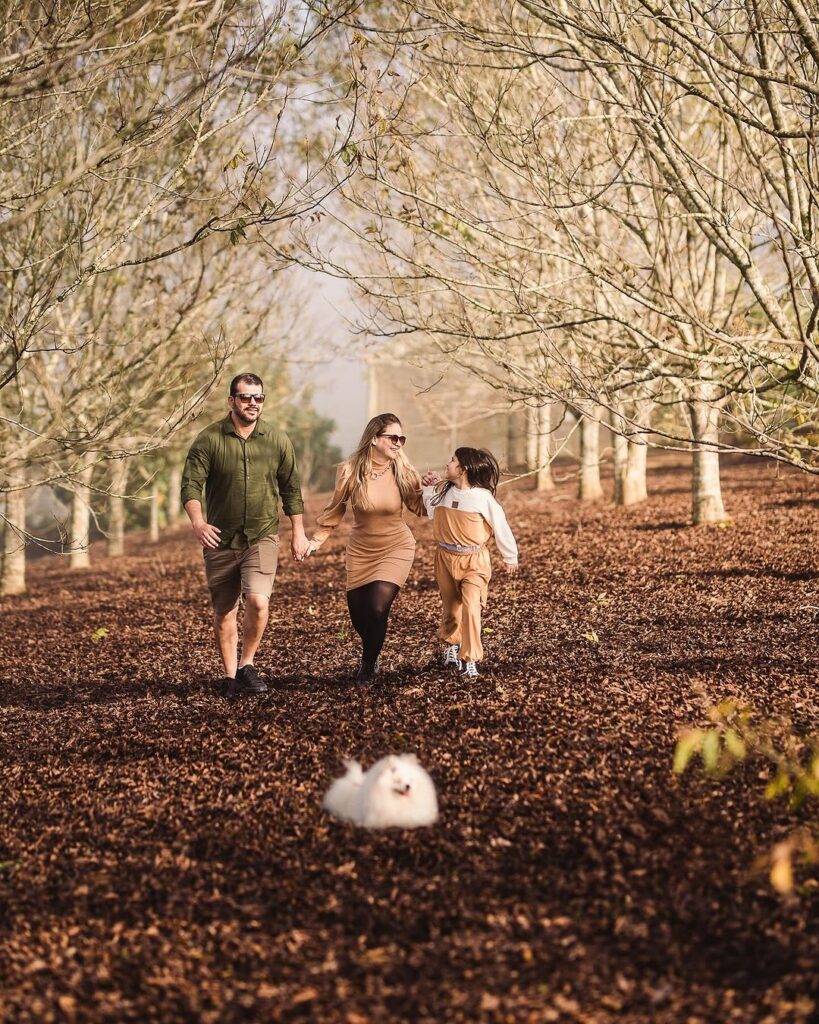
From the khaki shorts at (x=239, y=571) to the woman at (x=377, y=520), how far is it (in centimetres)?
39

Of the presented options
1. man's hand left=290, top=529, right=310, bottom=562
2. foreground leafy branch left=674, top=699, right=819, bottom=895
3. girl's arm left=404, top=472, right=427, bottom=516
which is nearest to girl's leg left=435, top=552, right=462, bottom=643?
girl's arm left=404, top=472, right=427, bottom=516

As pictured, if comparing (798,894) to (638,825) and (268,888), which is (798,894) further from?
(268,888)

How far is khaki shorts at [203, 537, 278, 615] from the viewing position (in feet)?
20.7

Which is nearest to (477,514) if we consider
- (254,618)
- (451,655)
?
(451,655)

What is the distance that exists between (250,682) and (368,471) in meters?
1.69

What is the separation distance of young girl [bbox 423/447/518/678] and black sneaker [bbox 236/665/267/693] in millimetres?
1401

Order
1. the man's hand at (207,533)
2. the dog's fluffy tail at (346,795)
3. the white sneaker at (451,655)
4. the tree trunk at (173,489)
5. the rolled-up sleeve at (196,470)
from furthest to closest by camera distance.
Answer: the tree trunk at (173,489), the white sneaker at (451,655), the rolled-up sleeve at (196,470), the man's hand at (207,533), the dog's fluffy tail at (346,795)

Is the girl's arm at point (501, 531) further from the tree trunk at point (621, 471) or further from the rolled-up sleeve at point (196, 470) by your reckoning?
the tree trunk at point (621, 471)

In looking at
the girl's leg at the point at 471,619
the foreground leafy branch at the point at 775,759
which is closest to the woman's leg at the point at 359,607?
the girl's leg at the point at 471,619

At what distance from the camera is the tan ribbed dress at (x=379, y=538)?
6355 millimetres

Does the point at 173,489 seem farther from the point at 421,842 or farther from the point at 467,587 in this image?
the point at 421,842

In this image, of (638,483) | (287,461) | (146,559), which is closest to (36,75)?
(287,461)

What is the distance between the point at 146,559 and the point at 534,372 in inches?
499

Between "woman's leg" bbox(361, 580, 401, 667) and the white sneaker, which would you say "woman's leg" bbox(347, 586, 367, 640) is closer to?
"woman's leg" bbox(361, 580, 401, 667)
